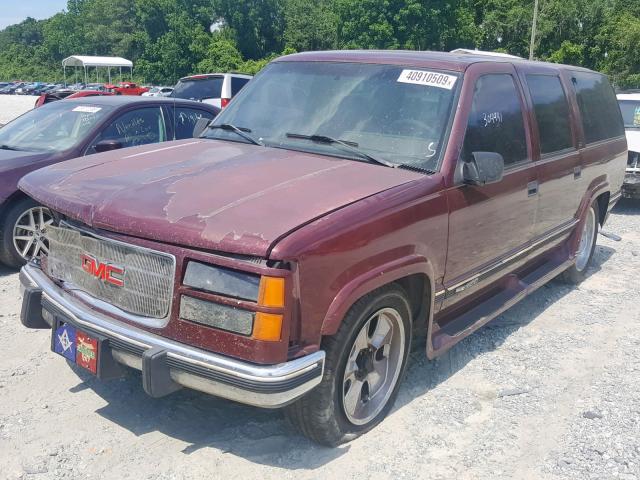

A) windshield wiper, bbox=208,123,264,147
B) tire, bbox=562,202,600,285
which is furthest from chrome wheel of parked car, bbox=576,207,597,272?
windshield wiper, bbox=208,123,264,147

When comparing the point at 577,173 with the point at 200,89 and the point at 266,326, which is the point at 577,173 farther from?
the point at 200,89

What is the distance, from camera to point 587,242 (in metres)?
6.59

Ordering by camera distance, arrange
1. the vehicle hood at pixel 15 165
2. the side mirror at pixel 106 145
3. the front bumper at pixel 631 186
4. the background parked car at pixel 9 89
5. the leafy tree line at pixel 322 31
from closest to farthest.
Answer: the vehicle hood at pixel 15 165, the side mirror at pixel 106 145, the front bumper at pixel 631 186, the leafy tree line at pixel 322 31, the background parked car at pixel 9 89

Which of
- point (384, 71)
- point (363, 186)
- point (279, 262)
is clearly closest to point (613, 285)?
point (384, 71)

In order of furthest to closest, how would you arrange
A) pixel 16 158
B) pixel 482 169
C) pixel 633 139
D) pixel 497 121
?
pixel 633 139 → pixel 16 158 → pixel 497 121 → pixel 482 169

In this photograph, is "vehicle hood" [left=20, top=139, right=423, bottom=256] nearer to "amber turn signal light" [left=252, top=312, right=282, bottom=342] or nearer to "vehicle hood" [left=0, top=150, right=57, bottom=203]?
"amber turn signal light" [left=252, top=312, right=282, bottom=342]

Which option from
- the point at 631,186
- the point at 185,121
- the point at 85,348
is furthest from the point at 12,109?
the point at 85,348

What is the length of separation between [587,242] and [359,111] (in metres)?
3.72

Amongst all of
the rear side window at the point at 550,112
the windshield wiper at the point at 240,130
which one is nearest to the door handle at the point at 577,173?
the rear side window at the point at 550,112

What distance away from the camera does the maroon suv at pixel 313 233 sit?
2.77 metres

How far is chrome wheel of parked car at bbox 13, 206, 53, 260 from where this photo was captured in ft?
19.1

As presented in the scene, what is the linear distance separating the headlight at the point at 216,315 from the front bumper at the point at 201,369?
0.44 feet

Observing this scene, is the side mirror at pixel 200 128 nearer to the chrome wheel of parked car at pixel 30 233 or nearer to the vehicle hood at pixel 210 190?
the vehicle hood at pixel 210 190

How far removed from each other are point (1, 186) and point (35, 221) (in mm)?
467
